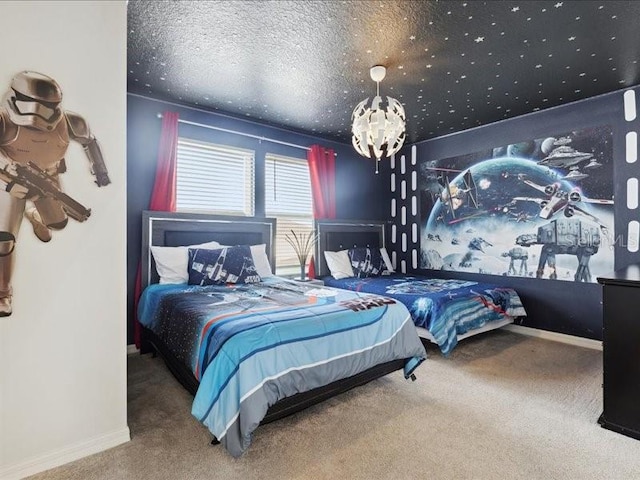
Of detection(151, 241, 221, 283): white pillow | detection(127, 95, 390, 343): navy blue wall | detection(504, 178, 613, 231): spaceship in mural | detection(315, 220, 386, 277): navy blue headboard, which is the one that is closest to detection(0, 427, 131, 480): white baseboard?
detection(151, 241, 221, 283): white pillow

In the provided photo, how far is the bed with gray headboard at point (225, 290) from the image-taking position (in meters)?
2.12

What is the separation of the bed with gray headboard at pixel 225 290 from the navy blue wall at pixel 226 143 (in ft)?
0.68

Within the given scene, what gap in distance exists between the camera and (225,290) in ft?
10.1

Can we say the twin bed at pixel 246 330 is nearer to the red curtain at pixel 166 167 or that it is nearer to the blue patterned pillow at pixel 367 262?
the red curtain at pixel 166 167

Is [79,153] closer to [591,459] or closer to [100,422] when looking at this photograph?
[100,422]

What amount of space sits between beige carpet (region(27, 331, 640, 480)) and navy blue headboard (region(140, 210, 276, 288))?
→ 125 cm

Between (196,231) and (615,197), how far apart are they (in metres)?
4.40

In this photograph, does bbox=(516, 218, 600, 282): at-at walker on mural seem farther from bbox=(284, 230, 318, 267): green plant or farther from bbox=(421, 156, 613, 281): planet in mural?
bbox=(284, 230, 318, 267): green plant

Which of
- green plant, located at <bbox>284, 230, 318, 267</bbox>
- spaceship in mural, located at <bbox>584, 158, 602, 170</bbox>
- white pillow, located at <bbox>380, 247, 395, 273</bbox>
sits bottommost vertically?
white pillow, located at <bbox>380, 247, 395, 273</bbox>

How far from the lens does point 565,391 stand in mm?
2594

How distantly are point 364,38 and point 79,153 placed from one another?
201 centimetres

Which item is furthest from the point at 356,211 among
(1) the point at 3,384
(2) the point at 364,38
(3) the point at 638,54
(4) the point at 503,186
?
(1) the point at 3,384

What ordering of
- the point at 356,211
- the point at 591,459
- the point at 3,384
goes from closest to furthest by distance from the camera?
the point at 3,384 → the point at 591,459 → the point at 356,211

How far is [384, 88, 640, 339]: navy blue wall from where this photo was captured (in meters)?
3.41
